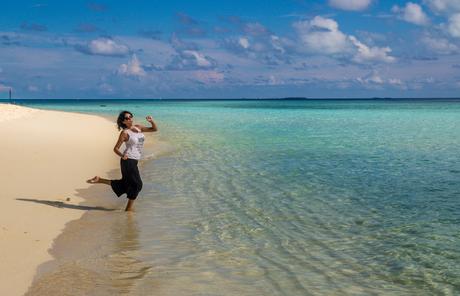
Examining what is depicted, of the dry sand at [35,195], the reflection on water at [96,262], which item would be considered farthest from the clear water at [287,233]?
the dry sand at [35,195]

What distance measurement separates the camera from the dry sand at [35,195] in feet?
21.8

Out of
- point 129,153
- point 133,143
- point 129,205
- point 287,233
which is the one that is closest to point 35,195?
point 129,205

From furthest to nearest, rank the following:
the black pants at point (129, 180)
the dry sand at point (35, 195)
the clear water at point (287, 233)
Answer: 1. the black pants at point (129, 180)
2. the dry sand at point (35, 195)
3. the clear water at point (287, 233)

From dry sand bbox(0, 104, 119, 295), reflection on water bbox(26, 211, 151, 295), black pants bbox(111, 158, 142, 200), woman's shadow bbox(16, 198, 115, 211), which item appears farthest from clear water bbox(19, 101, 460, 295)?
dry sand bbox(0, 104, 119, 295)

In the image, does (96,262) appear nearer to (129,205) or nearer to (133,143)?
(129,205)

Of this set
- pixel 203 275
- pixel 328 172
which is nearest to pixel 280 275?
pixel 203 275

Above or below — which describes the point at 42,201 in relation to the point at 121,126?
below

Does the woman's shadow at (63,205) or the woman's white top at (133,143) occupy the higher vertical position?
the woman's white top at (133,143)

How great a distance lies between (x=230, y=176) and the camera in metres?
14.8

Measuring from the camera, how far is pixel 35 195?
1090 cm

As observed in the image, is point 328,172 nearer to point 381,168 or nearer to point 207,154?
point 381,168

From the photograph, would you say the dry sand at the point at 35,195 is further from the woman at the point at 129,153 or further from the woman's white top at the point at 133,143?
the woman's white top at the point at 133,143

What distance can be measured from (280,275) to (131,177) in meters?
4.38

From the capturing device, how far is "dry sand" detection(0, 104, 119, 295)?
6.64 m
